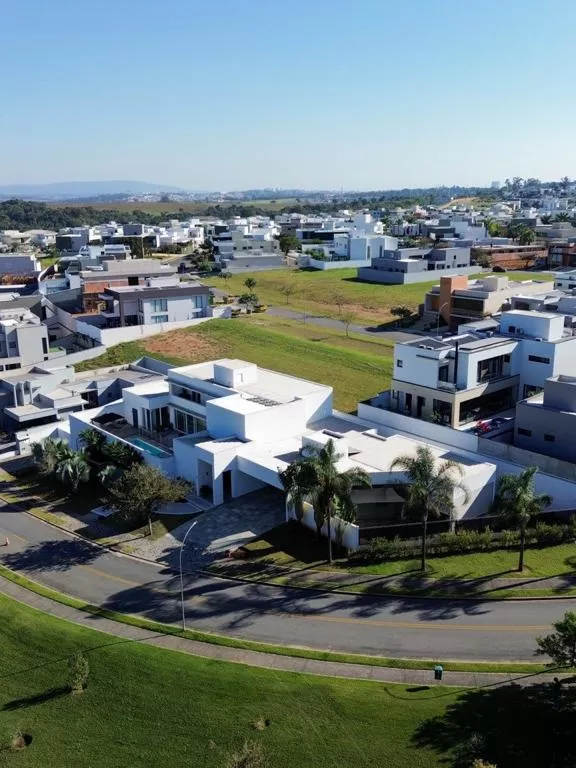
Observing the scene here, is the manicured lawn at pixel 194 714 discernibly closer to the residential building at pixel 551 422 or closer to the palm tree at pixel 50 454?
the palm tree at pixel 50 454

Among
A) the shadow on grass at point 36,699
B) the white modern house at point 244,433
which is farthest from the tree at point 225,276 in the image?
the shadow on grass at point 36,699

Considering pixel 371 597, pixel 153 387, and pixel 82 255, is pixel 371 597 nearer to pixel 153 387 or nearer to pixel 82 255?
pixel 153 387

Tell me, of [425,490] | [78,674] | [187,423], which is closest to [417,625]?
[425,490]

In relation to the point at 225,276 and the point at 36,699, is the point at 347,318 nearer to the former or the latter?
the point at 225,276

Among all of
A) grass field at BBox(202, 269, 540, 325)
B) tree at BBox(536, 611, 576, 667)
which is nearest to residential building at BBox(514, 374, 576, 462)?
tree at BBox(536, 611, 576, 667)

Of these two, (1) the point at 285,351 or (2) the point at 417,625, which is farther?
(1) the point at 285,351

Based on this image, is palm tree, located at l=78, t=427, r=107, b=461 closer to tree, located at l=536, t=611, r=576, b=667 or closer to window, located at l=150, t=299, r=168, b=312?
tree, located at l=536, t=611, r=576, b=667
